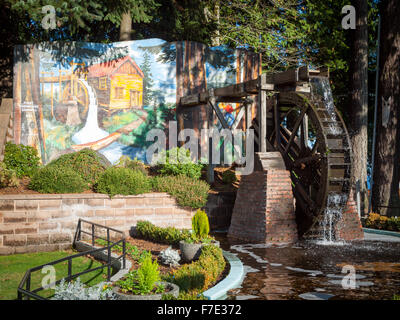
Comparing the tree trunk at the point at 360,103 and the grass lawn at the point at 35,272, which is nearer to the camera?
the grass lawn at the point at 35,272

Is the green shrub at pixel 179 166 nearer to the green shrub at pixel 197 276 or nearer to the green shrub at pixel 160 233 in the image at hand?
the green shrub at pixel 160 233

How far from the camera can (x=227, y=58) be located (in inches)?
805

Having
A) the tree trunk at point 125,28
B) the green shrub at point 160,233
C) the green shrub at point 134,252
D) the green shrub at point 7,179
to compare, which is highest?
the tree trunk at point 125,28

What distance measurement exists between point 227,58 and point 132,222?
407 inches

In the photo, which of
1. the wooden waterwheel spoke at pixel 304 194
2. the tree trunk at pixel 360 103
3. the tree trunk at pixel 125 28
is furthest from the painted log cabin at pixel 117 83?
the tree trunk at pixel 360 103

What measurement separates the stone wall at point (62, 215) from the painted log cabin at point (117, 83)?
6319mm

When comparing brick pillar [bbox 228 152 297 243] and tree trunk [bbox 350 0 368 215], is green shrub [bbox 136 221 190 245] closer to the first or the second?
brick pillar [bbox 228 152 297 243]

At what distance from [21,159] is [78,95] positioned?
13.8 ft

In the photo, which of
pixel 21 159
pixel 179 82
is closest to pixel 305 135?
pixel 179 82

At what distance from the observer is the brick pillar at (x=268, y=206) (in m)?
12.0

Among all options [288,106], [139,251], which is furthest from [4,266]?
[288,106]

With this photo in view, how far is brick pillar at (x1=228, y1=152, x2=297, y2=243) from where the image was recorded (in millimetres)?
12008
